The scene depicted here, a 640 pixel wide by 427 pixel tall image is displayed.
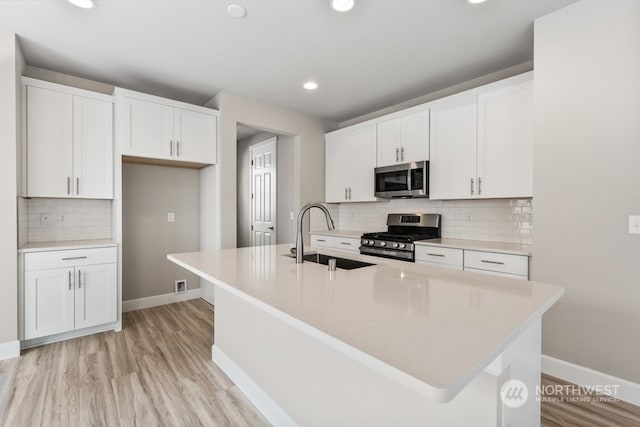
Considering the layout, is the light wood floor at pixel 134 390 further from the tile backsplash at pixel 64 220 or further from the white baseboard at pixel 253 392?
the tile backsplash at pixel 64 220

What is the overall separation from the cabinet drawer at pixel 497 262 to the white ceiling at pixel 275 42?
1744 millimetres

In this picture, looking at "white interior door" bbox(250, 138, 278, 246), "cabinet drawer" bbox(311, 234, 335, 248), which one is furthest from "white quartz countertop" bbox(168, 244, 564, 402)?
"white interior door" bbox(250, 138, 278, 246)

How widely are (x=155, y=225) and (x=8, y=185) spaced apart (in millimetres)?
1514

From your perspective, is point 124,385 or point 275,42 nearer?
point 124,385

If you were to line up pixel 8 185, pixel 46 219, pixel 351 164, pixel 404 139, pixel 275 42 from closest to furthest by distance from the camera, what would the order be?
pixel 8 185 → pixel 275 42 → pixel 46 219 → pixel 404 139 → pixel 351 164

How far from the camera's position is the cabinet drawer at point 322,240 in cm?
426

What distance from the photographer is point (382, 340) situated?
794 mm

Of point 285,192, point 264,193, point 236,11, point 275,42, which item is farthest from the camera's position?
point 264,193

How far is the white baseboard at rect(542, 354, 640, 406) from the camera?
1958 mm

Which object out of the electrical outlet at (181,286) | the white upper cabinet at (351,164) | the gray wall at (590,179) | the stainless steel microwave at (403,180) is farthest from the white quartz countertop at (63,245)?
the gray wall at (590,179)

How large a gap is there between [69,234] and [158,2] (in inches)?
96.6

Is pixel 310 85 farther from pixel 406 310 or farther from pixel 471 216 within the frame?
pixel 406 310

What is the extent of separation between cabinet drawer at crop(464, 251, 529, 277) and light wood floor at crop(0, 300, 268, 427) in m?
2.07

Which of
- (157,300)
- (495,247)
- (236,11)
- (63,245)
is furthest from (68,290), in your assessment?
(495,247)
